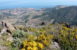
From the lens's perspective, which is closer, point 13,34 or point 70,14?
point 13,34

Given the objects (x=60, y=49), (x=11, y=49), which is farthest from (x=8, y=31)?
(x=60, y=49)

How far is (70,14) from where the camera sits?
127062 millimetres

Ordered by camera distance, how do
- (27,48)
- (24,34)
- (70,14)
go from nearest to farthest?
(27,48) < (24,34) < (70,14)

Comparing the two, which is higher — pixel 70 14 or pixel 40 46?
pixel 40 46

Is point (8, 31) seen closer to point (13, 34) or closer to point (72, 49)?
point (13, 34)

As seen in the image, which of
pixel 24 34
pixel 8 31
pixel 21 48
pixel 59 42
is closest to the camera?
pixel 21 48

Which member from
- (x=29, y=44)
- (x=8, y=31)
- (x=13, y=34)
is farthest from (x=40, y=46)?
(x=8, y=31)

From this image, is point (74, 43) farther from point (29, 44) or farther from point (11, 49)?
point (11, 49)

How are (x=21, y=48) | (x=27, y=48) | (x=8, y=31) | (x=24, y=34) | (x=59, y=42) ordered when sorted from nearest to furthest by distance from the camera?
(x=27, y=48)
(x=21, y=48)
(x=59, y=42)
(x=24, y=34)
(x=8, y=31)

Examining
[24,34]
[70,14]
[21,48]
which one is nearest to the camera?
[21,48]

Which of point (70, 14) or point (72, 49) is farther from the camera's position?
point (70, 14)

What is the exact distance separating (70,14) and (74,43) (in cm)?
11925

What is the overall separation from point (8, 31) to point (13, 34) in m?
1.25

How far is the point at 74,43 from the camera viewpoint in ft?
32.9
